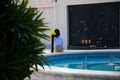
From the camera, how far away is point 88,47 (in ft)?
64.1

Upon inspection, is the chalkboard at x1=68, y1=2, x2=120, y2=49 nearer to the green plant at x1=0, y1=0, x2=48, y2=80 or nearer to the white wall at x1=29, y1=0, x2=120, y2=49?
the white wall at x1=29, y1=0, x2=120, y2=49

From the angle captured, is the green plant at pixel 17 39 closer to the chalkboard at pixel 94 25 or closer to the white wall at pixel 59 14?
the chalkboard at pixel 94 25

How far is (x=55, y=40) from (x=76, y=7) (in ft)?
19.4

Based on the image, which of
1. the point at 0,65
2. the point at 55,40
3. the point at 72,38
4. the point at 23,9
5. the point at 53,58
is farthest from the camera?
the point at 72,38

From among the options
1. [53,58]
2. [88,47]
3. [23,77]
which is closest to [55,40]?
[53,58]

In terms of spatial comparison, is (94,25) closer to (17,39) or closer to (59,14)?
(59,14)

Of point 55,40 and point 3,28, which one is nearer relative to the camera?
point 3,28

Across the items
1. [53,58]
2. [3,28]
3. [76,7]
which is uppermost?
[76,7]

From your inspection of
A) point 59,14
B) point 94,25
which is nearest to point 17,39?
point 94,25

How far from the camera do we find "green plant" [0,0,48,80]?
13.7ft

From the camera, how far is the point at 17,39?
4254 millimetres

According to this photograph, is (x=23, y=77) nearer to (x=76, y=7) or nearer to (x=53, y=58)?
(x=53, y=58)

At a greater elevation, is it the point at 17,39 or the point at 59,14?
Answer: the point at 59,14

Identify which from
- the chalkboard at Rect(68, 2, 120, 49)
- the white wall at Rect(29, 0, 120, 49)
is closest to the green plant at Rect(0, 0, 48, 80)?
the chalkboard at Rect(68, 2, 120, 49)
